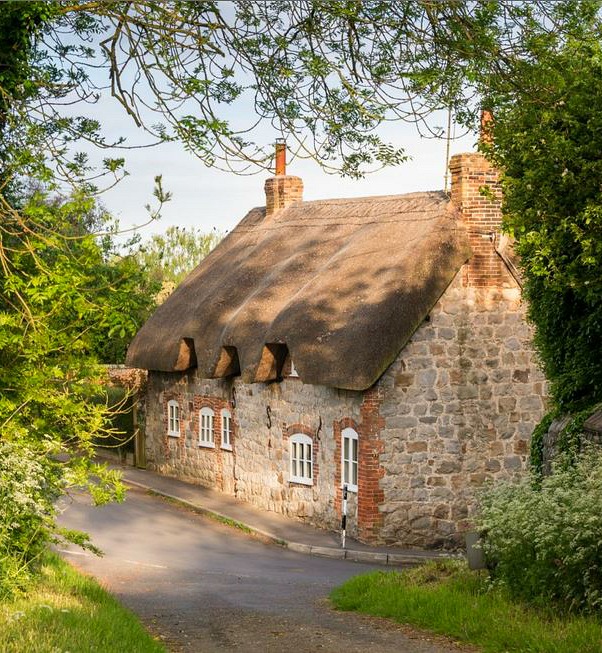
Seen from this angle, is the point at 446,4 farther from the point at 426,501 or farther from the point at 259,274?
the point at 259,274

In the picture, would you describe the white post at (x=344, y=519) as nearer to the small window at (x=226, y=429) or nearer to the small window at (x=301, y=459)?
the small window at (x=301, y=459)

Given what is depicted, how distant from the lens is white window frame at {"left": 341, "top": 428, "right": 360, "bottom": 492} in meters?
22.8

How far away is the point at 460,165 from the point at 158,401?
1162 centimetres

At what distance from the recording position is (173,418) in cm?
3058

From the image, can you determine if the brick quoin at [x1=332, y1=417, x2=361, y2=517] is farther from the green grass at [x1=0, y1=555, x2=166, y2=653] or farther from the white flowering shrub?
the white flowering shrub

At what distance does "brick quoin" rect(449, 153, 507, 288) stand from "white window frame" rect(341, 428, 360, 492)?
3.76 meters

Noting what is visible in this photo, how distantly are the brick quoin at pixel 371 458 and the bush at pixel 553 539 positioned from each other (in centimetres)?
782

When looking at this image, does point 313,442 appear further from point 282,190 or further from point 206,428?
point 282,190

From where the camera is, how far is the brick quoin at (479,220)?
23.4 meters

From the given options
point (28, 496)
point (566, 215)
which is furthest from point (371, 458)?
point (28, 496)

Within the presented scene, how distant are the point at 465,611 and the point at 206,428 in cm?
1666

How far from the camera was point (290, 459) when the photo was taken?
80.9 feet

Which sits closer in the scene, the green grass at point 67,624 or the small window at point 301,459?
the green grass at point 67,624

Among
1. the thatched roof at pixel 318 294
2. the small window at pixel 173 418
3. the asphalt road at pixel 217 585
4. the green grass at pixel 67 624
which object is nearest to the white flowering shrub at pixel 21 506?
the green grass at pixel 67 624
